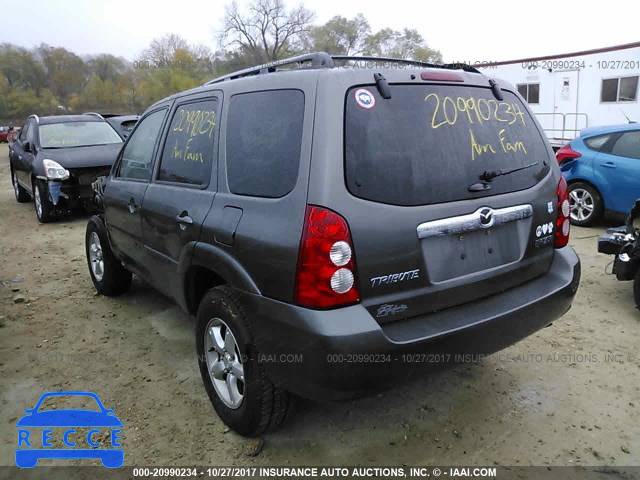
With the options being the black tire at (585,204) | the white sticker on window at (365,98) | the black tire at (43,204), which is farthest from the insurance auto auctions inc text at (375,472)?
the black tire at (43,204)

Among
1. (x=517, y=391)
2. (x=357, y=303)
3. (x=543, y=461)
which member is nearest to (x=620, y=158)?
(x=517, y=391)

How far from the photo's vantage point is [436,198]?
228cm

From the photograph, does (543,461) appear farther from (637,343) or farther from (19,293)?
(19,293)

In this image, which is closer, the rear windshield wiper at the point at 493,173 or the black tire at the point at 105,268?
the rear windshield wiper at the point at 493,173

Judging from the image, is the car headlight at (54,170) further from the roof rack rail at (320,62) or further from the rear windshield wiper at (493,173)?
the rear windshield wiper at (493,173)

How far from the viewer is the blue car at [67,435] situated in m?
2.65

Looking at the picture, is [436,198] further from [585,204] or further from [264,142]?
[585,204]

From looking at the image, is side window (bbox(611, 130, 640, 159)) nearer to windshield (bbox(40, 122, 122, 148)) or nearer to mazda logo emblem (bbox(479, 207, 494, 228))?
mazda logo emblem (bbox(479, 207, 494, 228))

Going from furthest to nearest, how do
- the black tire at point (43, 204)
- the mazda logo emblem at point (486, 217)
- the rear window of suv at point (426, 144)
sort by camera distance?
1. the black tire at point (43, 204)
2. the mazda logo emblem at point (486, 217)
3. the rear window of suv at point (426, 144)

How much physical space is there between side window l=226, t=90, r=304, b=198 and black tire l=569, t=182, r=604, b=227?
589 centimetres

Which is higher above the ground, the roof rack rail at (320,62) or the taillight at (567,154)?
the roof rack rail at (320,62)

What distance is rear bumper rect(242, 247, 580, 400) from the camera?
206cm

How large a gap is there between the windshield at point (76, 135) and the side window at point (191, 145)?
625cm

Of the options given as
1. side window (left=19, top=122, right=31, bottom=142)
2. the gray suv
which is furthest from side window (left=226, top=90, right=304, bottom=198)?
side window (left=19, top=122, right=31, bottom=142)
